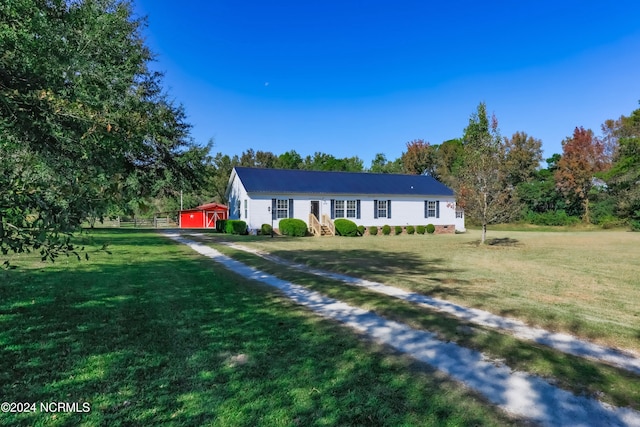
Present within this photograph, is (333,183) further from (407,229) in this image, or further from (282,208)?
(407,229)

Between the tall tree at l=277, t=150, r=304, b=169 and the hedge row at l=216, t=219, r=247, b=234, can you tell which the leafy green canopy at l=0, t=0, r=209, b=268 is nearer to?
the hedge row at l=216, t=219, r=247, b=234

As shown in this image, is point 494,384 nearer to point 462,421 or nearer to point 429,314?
point 462,421

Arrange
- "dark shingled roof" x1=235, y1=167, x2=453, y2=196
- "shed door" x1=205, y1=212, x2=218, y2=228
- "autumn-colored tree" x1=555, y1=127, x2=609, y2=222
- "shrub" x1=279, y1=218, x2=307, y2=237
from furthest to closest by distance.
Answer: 1. "autumn-colored tree" x1=555, y1=127, x2=609, y2=222
2. "shed door" x1=205, y1=212, x2=218, y2=228
3. "dark shingled roof" x1=235, y1=167, x2=453, y2=196
4. "shrub" x1=279, y1=218, x2=307, y2=237

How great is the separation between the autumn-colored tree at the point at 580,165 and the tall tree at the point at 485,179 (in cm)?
3290

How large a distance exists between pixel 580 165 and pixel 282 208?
38.8 metres

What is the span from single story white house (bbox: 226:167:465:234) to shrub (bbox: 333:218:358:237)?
21.7 inches

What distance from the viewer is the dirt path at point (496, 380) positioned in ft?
10.1

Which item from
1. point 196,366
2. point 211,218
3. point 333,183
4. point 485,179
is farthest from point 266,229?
point 196,366

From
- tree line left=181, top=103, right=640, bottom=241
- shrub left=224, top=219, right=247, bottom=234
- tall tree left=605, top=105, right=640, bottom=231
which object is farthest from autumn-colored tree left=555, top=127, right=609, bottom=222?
shrub left=224, top=219, right=247, bottom=234

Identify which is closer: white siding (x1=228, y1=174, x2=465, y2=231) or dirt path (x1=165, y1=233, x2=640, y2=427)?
dirt path (x1=165, y1=233, x2=640, y2=427)

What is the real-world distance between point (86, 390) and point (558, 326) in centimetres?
576

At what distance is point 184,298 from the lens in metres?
6.90

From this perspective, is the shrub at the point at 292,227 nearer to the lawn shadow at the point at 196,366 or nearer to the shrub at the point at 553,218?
the lawn shadow at the point at 196,366

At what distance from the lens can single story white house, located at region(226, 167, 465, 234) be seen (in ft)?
91.9
